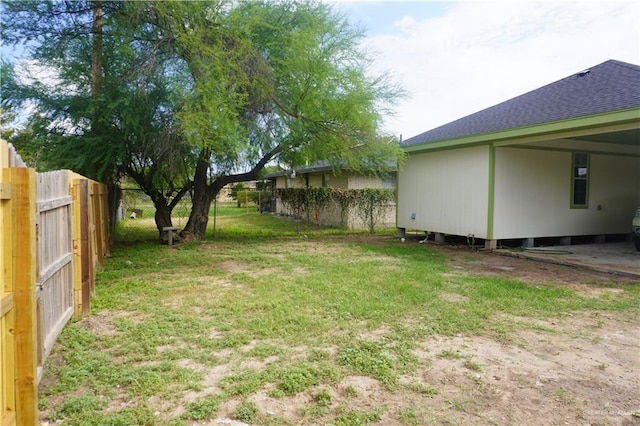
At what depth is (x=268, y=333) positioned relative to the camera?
412 centimetres

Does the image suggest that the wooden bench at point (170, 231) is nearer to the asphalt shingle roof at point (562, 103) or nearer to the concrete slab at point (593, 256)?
the asphalt shingle roof at point (562, 103)

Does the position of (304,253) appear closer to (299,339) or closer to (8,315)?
(299,339)

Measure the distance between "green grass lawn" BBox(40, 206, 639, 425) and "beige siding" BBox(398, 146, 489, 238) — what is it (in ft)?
9.78

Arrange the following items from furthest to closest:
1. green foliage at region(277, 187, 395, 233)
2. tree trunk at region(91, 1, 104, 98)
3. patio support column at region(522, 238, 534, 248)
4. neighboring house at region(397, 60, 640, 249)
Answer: green foliage at region(277, 187, 395, 233)
patio support column at region(522, 238, 534, 248)
tree trunk at region(91, 1, 104, 98)
neighboring house at region(397, 60, 640, 249)

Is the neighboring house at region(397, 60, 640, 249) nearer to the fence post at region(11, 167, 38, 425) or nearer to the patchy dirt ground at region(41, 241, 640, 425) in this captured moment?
the patchy dirt ground at region(41, 241, 640, 425)

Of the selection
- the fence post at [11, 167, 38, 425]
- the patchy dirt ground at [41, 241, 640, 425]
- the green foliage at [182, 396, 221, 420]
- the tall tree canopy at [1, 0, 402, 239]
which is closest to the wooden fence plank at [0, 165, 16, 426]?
the fence post at [11, 167, 38, 425]

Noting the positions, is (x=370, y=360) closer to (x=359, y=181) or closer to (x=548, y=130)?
(x=548, y=130)

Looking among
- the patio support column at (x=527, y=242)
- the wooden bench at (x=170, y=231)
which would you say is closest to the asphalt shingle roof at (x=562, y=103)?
the patio support column at (x=527, y=242)

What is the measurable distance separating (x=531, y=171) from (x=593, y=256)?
2452 mm

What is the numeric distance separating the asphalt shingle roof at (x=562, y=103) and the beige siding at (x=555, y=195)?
1.00 meters

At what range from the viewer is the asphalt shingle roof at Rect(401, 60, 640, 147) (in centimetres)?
773

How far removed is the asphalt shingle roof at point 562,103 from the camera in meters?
7.73

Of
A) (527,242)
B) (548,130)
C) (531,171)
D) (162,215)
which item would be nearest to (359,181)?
(531,171)

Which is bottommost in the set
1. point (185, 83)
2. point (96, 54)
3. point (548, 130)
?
point (548, 130)
